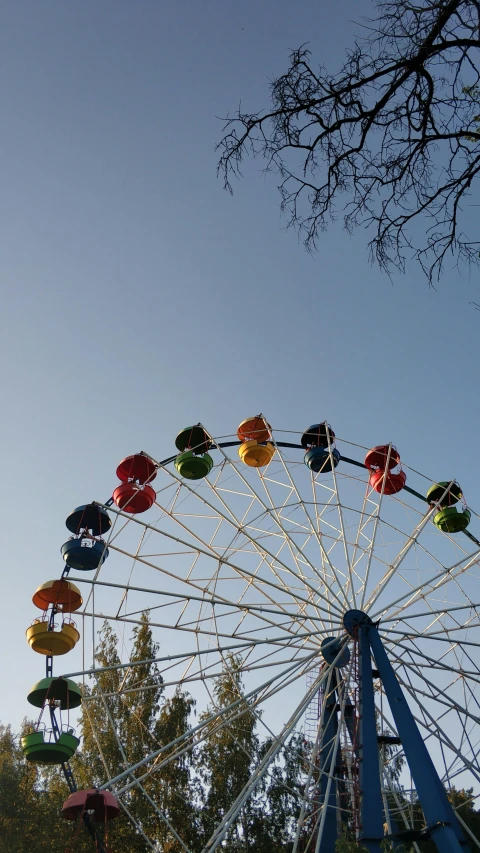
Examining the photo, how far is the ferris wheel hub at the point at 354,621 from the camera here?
1280cm

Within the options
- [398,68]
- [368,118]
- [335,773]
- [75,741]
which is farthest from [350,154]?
[335,773]

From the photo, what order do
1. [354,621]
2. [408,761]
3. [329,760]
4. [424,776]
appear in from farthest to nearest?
[329,760]
[354,621]
[408,761]
[424,776]

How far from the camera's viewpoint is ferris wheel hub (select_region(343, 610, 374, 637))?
12.8 meters

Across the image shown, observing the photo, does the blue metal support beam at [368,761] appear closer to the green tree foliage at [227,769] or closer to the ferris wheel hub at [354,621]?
the ferris wheel hub at [354,621]

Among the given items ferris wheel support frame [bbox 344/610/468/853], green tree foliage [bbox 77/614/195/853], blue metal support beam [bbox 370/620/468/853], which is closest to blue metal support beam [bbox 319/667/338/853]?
ferris wheel support frame [bbox 344/610/468/853]

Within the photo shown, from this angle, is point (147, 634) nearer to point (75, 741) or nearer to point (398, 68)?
point (75, 741)

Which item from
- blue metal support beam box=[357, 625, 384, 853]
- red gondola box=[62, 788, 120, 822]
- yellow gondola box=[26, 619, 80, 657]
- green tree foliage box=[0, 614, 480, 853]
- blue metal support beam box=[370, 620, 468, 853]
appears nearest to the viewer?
blue metal support beam box=[370, 620, 468, 853]

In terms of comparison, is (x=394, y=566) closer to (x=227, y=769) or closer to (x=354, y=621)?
(x=354, y=621)

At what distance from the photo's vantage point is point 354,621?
1286 centimetres

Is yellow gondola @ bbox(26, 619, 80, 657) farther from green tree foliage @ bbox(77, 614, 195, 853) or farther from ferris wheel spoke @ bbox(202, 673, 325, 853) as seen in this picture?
green tree foliage @ bbox(77, 614, 195, 853)

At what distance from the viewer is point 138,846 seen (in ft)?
64.3

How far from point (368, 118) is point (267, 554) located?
10963 millimetres

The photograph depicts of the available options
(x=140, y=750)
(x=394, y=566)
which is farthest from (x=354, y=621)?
(x=140, y=750)

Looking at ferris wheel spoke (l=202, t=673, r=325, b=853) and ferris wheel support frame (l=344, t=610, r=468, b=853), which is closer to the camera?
ferris wheel support frame (l=344, t=610, r=468, b=853)
